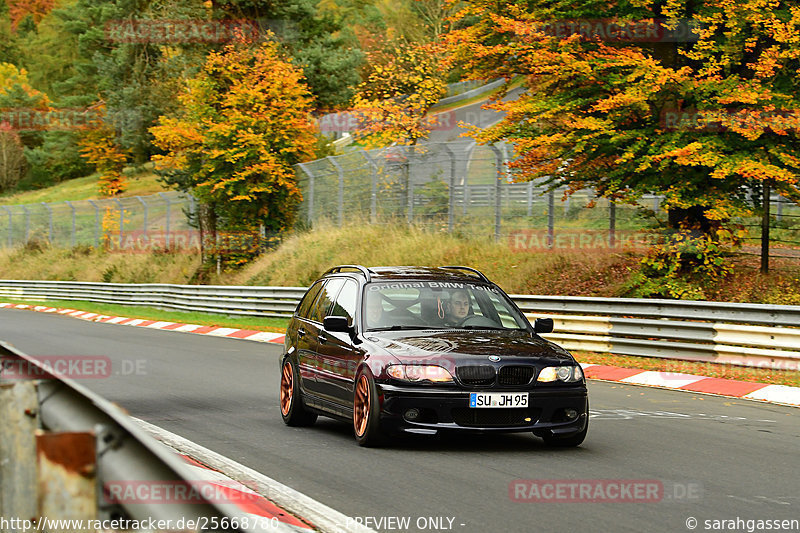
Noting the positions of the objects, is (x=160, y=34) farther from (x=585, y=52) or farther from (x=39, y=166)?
(x=585, y=52)

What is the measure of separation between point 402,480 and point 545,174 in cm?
1405

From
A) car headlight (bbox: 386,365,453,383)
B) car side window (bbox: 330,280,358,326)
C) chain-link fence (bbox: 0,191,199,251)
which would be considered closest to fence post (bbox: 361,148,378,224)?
chain-link fence (bbox: 0,191,199,251)

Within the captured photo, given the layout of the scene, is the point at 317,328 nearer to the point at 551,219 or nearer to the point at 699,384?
the point at 699,384

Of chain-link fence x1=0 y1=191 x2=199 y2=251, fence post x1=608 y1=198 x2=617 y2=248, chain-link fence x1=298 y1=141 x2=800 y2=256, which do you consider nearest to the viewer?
chain-link fence x1=298 y1=141 x2=800 y2=256

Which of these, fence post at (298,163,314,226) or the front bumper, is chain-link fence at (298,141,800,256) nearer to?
fence post at (298,163,314,226)

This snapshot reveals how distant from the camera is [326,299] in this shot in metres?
11.0

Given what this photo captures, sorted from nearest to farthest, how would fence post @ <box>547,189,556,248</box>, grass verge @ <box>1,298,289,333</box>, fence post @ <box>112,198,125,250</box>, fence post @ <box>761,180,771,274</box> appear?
1. fence post @ <box>761,180,771,274</box>
2. fence post @ <box>547,189,556,248</box>
3. grass verge @ <box>1,298,289,333</box>
4. fence post @ <box>112,198,125,250</box>

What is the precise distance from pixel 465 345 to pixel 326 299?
2393 mm

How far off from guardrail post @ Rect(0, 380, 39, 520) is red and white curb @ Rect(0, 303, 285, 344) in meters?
19.6

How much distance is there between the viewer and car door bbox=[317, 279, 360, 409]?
949 centimetres

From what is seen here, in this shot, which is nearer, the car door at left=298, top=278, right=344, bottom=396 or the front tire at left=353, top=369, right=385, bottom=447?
the front tire at left=353, top=369, right=385, bottom=447

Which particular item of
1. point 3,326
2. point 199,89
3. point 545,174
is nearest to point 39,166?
point 199,89

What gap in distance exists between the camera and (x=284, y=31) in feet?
196

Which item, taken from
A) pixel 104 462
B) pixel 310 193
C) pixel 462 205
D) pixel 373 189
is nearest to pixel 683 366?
pixel 462 205
